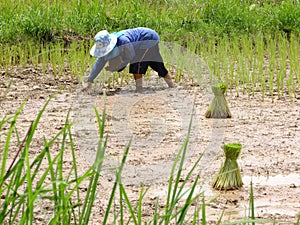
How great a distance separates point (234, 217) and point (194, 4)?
17.3ft

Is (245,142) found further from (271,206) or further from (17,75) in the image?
(17,75)

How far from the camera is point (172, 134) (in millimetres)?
4418

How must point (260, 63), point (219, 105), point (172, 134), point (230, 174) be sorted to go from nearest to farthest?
point (230, 174) → point (172, 134) → point (219, 105) → point (260, 63)

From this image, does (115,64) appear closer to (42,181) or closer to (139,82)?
(139,82)

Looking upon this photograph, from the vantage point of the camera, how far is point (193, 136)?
4379mm

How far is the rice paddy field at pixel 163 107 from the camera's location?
124 inches

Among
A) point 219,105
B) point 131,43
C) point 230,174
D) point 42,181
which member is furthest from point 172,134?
point 42,181

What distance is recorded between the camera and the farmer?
5512mm

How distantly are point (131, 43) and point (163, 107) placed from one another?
77cm

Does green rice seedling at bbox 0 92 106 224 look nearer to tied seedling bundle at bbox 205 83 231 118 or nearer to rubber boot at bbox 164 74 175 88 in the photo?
tied seedling bundle at bbox 205 83 231 118

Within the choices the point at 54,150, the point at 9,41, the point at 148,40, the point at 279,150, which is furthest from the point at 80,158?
the point at 9,41

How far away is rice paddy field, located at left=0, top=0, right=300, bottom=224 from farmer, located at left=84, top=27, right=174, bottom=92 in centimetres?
16

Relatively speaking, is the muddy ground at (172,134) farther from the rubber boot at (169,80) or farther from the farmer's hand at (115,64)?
the farmer's hand at (115,64)

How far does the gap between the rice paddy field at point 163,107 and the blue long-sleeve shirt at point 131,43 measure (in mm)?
215
